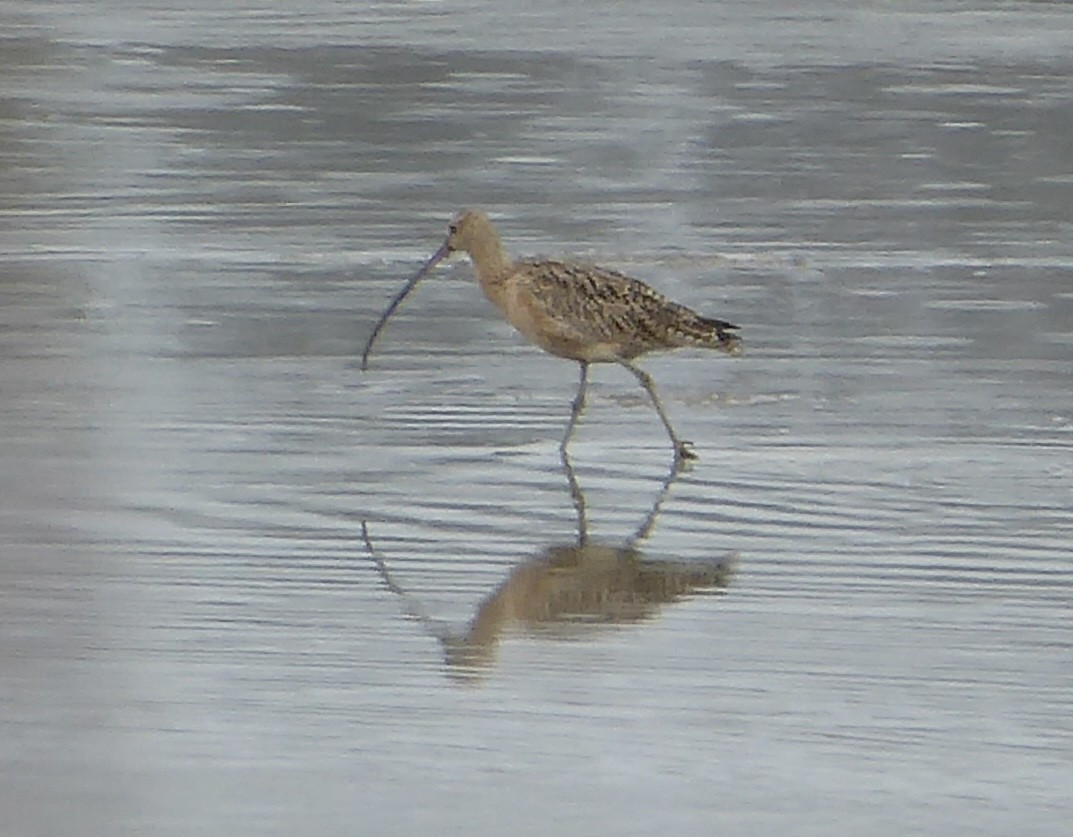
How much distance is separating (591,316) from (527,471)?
3.49ft

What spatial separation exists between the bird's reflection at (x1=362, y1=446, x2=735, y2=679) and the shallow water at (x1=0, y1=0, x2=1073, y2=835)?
0.06ft

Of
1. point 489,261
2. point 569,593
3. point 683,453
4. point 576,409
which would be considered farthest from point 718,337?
point 569,593

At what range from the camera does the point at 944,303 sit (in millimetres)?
13180

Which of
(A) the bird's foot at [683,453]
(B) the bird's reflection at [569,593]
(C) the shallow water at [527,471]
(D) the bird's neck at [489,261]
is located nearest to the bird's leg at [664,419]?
(A) the bird's foot at [683,453]

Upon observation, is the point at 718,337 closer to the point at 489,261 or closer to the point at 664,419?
the point at 664,419

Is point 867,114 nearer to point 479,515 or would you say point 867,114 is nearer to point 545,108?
point 545,108

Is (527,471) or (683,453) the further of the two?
(683,453)

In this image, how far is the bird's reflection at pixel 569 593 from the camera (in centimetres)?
807

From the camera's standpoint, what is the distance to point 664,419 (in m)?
10.6

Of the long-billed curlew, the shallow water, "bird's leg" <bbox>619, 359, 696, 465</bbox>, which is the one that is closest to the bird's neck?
the long-billed curlew

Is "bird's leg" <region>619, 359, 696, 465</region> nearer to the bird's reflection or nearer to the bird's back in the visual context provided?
the bird's back

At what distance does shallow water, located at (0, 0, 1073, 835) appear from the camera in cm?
695

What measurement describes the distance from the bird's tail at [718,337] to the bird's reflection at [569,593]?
6.38 ft

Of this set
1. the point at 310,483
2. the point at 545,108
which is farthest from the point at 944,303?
the point at 545,108
